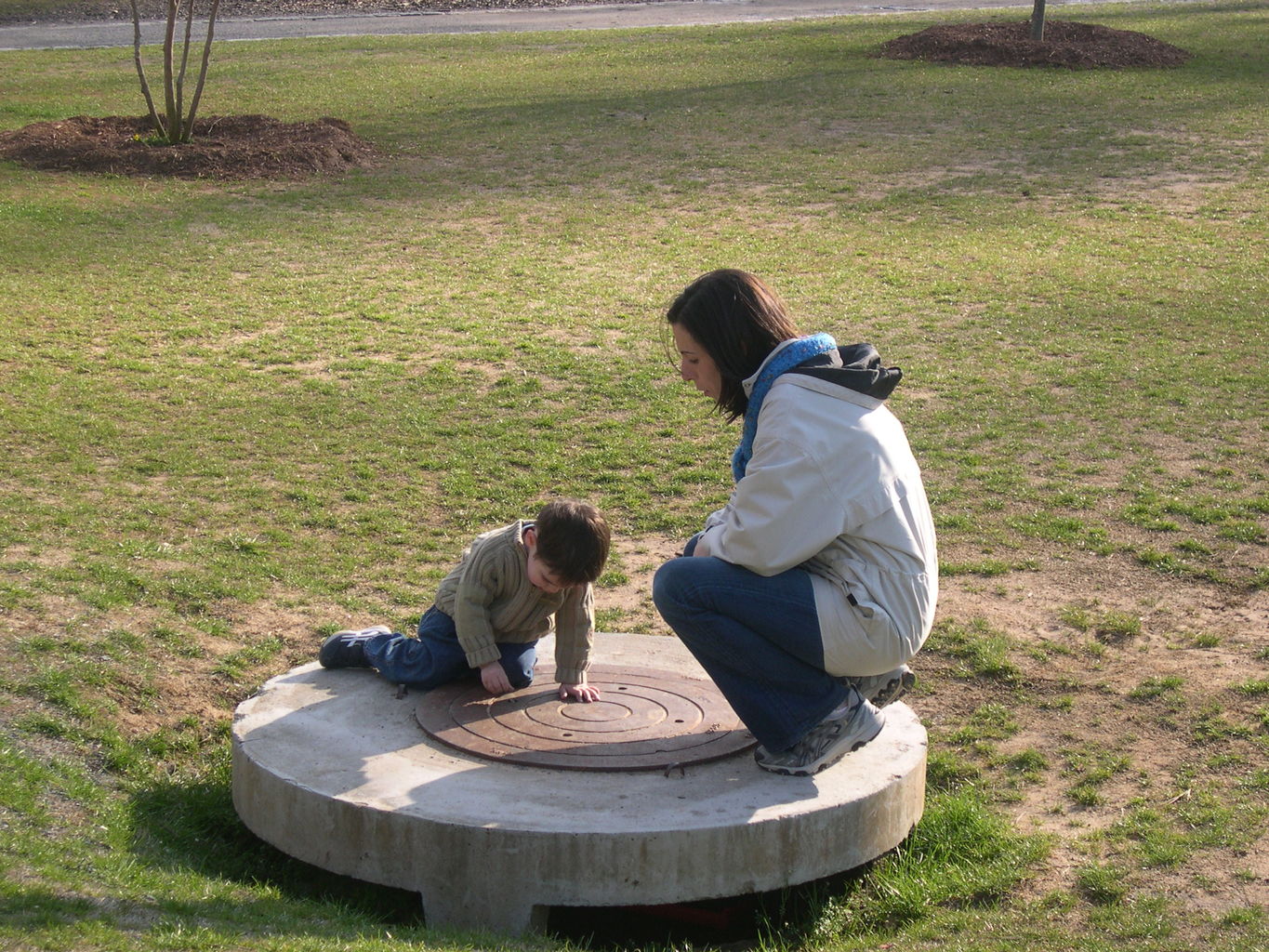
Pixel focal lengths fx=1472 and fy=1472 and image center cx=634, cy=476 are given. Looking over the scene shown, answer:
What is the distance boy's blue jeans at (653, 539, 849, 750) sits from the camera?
4.13m

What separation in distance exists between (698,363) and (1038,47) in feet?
62.8

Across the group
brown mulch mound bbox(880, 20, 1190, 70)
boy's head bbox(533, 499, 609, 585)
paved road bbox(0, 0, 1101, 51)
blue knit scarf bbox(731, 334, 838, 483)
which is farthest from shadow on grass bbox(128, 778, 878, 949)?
paved road bbox(0, 0, 1101, 51)

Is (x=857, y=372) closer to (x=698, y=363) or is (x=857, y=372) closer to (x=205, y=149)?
(x=698, y=363)

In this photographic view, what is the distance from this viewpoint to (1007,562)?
6.82 meters

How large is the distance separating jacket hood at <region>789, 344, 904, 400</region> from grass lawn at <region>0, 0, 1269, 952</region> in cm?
147

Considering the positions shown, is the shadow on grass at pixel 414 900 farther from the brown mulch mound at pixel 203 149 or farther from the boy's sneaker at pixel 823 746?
the brown mulch mound at pixel 203 149

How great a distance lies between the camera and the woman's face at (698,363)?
4.23 m

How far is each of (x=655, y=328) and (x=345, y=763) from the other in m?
6.64

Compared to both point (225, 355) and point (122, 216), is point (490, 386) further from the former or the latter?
point (122, 216)

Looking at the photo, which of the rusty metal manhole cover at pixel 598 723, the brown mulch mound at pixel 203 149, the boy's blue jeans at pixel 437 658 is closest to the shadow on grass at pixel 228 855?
the rusty metal manhole cover at pixel 598 723

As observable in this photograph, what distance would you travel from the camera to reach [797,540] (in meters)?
4.01

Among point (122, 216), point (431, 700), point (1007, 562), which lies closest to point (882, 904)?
point (431, 700)

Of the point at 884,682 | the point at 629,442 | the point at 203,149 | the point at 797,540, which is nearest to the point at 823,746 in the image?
the point at 884,682

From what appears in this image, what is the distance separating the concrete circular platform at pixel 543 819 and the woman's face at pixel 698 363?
113 cm
